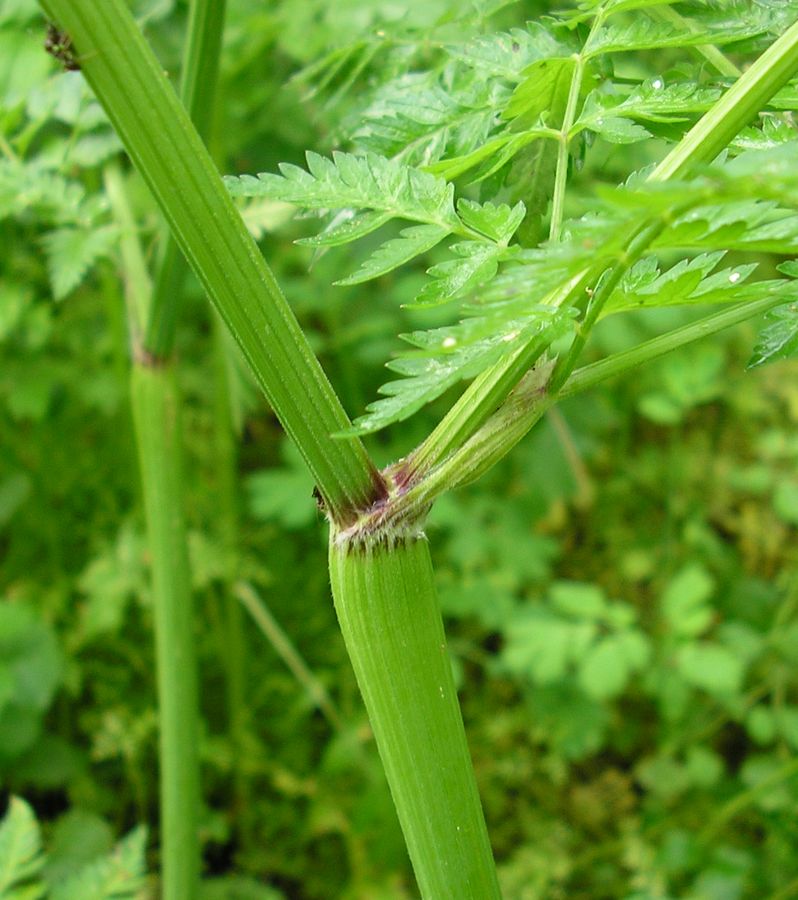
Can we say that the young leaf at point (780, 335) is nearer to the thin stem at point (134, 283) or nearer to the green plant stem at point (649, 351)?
the green plant stem at point (649, 351)

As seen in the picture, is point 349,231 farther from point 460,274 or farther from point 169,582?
point 169,582

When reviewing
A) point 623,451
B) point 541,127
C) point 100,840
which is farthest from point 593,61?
point 623,451

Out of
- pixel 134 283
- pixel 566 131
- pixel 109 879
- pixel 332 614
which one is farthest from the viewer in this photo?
pixel 332 614

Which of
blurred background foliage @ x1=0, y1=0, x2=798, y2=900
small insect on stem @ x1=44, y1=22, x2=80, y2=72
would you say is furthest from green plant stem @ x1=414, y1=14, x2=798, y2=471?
blurred background foliage @ x1=0, y1=0, x2=798, y2=900

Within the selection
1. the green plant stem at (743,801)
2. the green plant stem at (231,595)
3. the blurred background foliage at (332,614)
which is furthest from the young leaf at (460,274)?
the green plant stem at (743,801)

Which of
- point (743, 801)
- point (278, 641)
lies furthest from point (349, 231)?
point (743, 801)

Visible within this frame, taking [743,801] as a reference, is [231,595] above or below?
above
